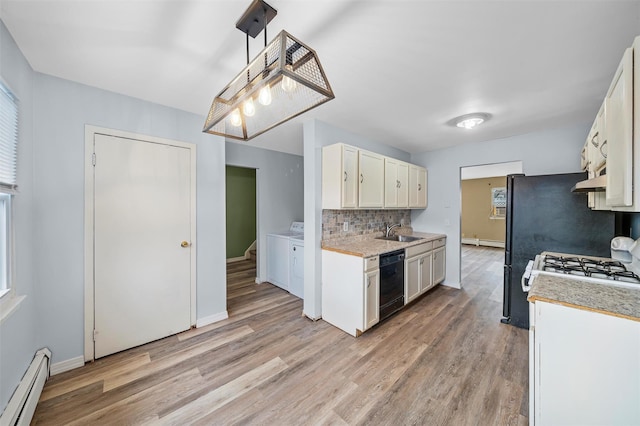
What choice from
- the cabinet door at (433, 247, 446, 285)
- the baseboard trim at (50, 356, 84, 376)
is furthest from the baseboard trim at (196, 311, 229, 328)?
the cabinet door at (433, 247, 446, 285)

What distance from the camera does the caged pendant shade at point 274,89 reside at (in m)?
1.04

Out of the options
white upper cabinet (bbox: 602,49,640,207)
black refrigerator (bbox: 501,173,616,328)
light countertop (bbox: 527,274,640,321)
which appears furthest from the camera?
black refrigerator (bbox: 501,173,616,328)

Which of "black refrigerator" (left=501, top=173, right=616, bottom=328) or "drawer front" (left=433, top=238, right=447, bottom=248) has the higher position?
"black refrigerator" (left=501, top=173, right=616, bottom=328)

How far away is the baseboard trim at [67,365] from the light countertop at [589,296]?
337 centimetres

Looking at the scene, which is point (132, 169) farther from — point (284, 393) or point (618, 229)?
point (618, 229)

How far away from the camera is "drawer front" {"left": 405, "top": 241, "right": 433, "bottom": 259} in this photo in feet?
10.1

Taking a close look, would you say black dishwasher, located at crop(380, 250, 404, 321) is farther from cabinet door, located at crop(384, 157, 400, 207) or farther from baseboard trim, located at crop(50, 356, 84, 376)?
baseboard trim, located at crop(50, 356, 84, 376)

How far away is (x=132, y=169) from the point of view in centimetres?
223

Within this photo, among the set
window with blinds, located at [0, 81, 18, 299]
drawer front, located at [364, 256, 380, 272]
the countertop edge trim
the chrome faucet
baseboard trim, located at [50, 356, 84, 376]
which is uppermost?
window with blinds, located at [0, 81, 18, 299]

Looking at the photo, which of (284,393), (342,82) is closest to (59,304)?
(284,393)

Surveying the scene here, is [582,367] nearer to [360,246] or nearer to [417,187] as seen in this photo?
[360,246]

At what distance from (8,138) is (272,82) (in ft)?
5.87

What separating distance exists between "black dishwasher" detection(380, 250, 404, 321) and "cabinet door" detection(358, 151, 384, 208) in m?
0.74

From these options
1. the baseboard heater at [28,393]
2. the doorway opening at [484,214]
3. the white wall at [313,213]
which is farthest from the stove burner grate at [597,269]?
the doorway opening at [484,214]
